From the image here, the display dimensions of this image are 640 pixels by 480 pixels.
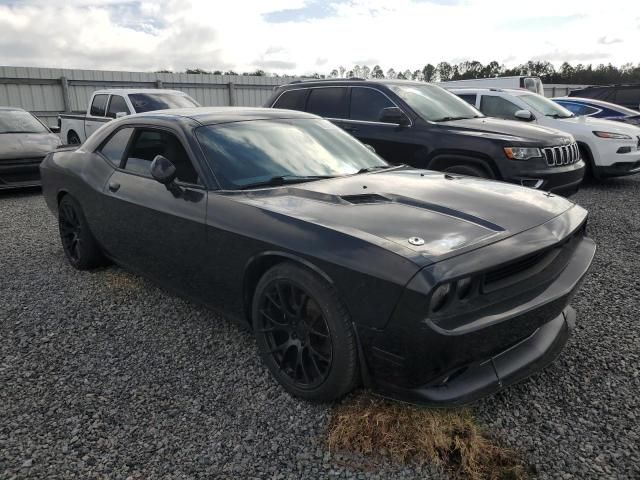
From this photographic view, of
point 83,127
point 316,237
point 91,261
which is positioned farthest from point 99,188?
point 83,127

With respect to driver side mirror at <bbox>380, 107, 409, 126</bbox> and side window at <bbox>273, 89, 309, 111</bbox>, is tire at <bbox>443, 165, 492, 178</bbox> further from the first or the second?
side window at <bbox>273, 89, 309, 111</bbox>

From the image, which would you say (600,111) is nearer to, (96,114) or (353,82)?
(353,82)

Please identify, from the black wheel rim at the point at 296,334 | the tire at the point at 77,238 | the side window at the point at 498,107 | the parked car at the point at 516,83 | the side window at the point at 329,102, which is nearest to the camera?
the black wheel rim at the point at 296,334

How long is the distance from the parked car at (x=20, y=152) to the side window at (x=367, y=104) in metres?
5.53

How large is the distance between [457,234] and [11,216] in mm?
7044

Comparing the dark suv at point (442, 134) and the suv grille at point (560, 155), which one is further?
the suv grille at point (560, 155)

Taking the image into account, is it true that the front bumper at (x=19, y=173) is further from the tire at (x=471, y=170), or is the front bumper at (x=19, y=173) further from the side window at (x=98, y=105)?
the tire at (x=471, y=170)

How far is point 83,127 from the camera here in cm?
1149

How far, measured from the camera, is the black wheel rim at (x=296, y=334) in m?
2.47

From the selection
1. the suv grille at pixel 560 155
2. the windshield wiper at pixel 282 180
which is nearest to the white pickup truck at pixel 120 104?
the suv grille at pixel 560 155

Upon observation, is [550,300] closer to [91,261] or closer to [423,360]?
[423,360]

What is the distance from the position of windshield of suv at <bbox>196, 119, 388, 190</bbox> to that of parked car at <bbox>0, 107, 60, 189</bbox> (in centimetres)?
662

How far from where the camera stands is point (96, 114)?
37.1 feet

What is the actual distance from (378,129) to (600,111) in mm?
7598
